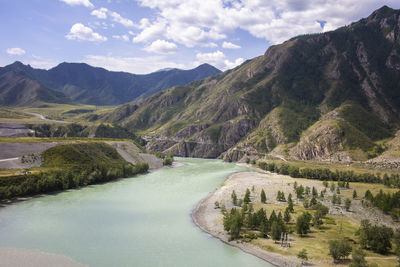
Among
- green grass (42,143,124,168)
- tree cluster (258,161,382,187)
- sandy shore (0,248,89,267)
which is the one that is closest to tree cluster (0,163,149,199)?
green grass (42,143,124,168)

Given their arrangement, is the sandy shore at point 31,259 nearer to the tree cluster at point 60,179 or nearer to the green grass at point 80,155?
the tree cluster at point 60,179

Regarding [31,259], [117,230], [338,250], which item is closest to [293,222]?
[338,250]

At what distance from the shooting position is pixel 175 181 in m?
144

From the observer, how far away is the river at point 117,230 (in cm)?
5691

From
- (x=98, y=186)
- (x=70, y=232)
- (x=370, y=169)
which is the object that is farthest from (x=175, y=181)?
(x=370, y=169)

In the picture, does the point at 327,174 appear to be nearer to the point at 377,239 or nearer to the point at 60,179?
the point at 377,239

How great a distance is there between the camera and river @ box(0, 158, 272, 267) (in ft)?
187

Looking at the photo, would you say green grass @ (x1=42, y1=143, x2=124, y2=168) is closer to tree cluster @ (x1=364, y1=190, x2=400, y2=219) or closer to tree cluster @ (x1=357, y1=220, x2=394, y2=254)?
tree cluster @ (x1=357, y1=220, x2=394, y2=254)

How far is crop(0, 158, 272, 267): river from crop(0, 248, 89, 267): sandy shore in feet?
4.90

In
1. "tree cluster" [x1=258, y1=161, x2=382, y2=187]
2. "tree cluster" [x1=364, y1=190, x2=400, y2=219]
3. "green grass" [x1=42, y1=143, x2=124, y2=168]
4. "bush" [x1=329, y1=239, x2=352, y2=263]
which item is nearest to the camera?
"bush" [x1=329, y1=239, x2=352, y2=263]

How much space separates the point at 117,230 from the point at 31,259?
20.7 m

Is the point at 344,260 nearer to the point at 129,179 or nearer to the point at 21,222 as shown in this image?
the point at 21,222

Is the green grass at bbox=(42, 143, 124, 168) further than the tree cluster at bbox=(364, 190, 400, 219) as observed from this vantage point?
Yes

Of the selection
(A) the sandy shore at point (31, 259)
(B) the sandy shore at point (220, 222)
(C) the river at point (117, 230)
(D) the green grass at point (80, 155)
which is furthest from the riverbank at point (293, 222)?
(D) the green grass at point (80, 155)
